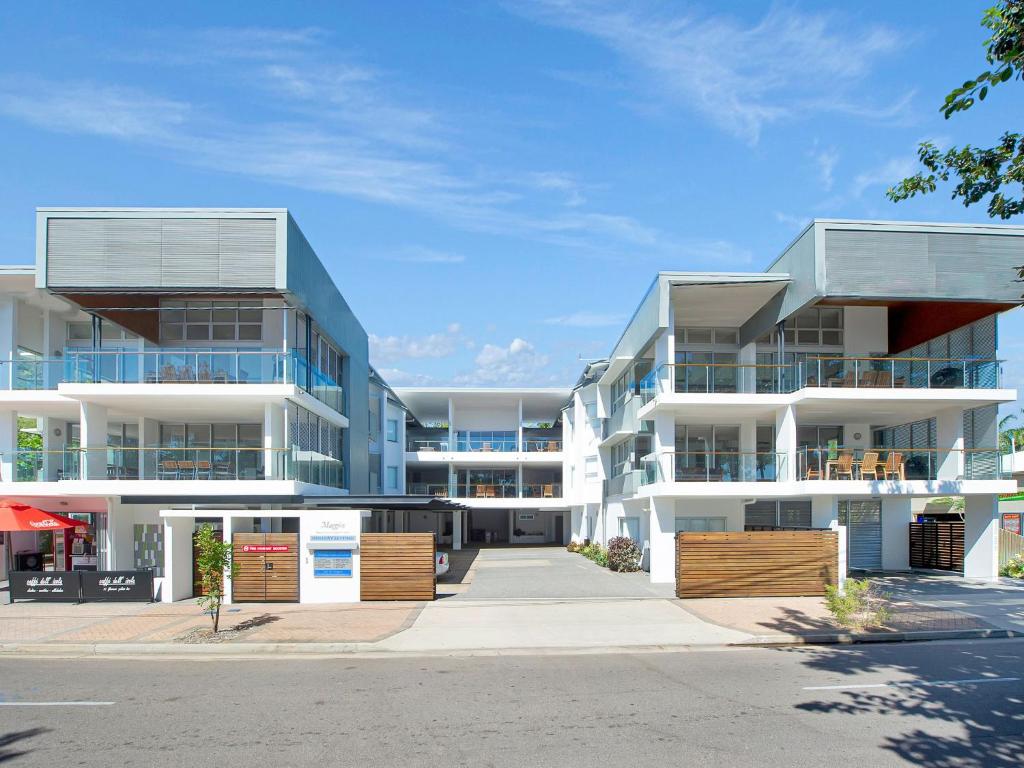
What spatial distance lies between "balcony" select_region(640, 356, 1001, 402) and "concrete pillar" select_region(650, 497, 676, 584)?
3406 millimetres

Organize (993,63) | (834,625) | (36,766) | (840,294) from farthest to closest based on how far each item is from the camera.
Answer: (840,294) < (834,625) < (993,63) < (36,766)

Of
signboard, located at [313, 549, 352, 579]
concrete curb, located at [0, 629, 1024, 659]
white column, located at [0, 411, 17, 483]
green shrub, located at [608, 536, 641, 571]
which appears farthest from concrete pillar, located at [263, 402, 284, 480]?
green shrub, located at [608, 536, 641, 571]

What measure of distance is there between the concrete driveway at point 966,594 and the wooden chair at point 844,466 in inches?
126

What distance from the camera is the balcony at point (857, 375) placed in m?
23.9

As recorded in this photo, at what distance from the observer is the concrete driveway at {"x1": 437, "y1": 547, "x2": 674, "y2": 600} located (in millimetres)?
21938

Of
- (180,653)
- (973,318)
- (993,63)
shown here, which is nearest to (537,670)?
(180,653)

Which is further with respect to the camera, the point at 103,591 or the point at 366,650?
the point at 103,591

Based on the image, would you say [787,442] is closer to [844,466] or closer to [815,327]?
[844,466]

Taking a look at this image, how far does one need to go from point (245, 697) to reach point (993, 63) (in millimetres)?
12293

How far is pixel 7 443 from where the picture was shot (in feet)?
80.4

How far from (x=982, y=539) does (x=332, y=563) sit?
750 inches

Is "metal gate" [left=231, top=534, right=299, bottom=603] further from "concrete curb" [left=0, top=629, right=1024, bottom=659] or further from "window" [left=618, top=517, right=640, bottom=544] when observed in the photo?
"window" [left=618, top=517, right=640, bottom=544]

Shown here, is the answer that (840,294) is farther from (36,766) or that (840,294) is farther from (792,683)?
(36,766)

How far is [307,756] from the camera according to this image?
8.13m
